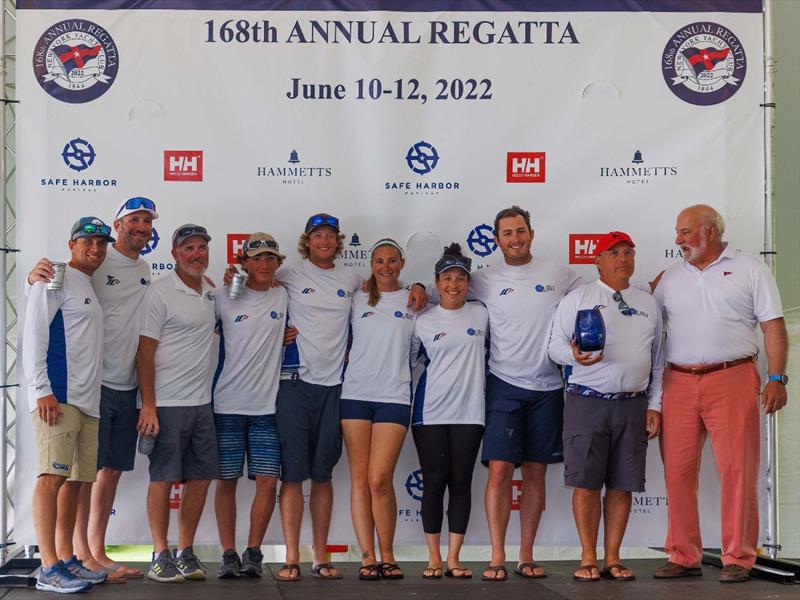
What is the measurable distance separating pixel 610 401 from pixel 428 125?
181 cm

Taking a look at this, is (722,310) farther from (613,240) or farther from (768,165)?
(768,165)

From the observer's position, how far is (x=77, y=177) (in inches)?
228

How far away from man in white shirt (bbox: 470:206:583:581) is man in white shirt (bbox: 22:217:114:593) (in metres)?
1.91

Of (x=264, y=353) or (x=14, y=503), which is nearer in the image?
(x=264, y=353)

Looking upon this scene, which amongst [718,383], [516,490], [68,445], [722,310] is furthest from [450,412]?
[68,445]

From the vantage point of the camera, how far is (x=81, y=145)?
580 centimetres

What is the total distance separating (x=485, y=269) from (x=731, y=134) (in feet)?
5.14

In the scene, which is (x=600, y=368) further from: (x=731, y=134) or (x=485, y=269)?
(x=731, y=134)

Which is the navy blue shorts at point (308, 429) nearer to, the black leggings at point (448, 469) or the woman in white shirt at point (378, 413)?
the woman in white shirt at point (378, 413)

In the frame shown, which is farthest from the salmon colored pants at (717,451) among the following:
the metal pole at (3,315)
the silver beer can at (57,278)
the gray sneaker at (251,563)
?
the metal pole at (3,315)

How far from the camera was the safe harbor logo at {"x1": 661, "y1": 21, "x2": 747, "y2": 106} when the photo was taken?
5.85 m

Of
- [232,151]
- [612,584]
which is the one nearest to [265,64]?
[232,151]

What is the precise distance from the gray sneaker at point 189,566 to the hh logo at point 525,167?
2.55 m

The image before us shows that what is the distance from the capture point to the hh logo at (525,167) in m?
5.84
